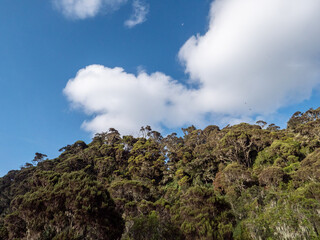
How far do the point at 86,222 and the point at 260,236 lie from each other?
13.2 m

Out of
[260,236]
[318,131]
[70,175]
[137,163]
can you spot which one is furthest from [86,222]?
[318,131]

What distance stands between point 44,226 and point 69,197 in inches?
107

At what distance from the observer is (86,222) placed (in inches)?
611

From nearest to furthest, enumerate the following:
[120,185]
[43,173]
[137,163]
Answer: [43,173] < [120,185] < [137,163]

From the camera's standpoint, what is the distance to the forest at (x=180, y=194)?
15312mm

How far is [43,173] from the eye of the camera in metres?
25.7

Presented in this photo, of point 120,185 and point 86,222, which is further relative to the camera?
point 120,185

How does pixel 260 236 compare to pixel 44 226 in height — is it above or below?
below

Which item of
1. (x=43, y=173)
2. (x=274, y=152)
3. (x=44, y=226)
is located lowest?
(x=44, y=226)

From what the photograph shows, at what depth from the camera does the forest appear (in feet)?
50.2

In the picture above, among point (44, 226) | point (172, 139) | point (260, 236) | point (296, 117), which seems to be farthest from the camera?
point (172, 139)

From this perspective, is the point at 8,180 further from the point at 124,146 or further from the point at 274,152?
the point at 274,152

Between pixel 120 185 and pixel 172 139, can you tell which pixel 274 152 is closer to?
pixel 120 185

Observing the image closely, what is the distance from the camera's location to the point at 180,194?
114 feet
